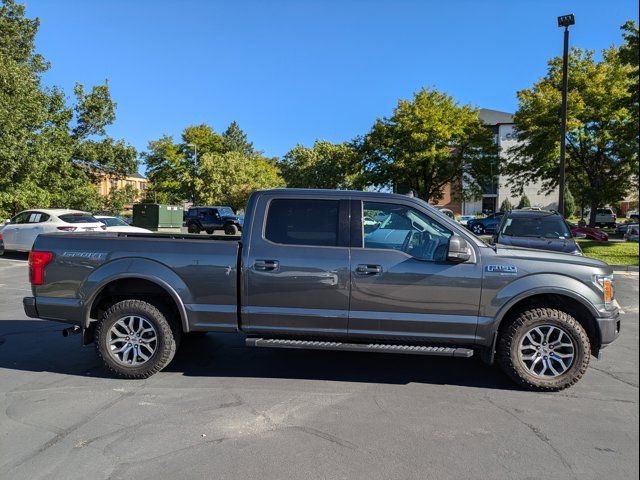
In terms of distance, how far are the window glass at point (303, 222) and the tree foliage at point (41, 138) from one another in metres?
17.8

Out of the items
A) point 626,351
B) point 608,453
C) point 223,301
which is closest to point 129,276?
point 223,301

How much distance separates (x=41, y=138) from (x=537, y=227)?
2044cm

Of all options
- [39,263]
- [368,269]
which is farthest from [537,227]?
[39,263]

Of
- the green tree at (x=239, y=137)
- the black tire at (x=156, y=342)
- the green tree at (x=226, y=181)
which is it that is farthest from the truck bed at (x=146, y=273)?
the green tree at (x=239, y=137)

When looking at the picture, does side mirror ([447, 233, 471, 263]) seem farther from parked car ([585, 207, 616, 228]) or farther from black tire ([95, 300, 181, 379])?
parked car ([585, 207, 616, 228])

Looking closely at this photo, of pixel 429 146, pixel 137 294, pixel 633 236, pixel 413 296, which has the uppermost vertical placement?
pixel 429 146

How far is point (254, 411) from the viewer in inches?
165

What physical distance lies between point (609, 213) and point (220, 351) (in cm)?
4449

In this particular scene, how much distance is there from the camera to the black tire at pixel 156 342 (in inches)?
195

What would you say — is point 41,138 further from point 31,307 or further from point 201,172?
point 201,172

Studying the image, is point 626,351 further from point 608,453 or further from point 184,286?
point 184,286

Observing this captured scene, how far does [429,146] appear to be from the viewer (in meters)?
31.5

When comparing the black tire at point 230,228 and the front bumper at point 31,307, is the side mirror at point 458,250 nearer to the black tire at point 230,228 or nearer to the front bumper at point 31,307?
the front bumper at point 31,307

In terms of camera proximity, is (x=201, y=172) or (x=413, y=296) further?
(x=201, y=172)
